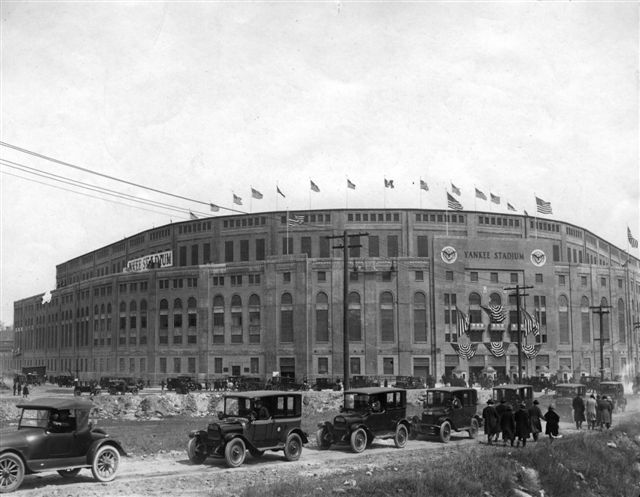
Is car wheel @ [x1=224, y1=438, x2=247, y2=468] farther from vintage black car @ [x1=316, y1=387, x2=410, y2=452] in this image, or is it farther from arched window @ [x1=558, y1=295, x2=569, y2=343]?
arched window @ [x1=558, y1=295, x2=569, y2=343]

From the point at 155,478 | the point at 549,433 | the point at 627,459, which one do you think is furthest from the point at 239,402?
the point at 627,459

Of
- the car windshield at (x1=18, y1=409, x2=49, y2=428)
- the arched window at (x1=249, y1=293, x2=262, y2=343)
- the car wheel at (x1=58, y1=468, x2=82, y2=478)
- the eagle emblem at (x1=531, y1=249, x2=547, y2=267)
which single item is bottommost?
the car wheel at (x1=58, y1=468, x2=82, y2=478)

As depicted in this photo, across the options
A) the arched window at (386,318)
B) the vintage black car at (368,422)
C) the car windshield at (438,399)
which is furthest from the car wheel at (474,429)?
the arched window at (386,318)

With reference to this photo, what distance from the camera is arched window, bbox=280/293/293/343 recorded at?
78750mm

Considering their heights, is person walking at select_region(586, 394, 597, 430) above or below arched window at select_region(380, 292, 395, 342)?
below

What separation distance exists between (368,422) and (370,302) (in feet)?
176

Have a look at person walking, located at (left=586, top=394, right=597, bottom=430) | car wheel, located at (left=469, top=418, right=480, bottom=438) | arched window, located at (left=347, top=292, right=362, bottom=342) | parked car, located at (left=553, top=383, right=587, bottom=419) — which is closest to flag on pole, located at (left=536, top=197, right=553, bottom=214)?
arched window, located at (left=347, top=292, right=362, bottom=342)

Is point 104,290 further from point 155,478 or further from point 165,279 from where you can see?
point 155,478

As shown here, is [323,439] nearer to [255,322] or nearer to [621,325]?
[255,322]

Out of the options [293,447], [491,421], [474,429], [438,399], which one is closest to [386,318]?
[474,429]

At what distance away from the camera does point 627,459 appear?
26953mm

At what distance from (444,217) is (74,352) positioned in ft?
186

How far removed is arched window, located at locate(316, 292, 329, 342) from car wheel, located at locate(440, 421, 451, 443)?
51216 mm

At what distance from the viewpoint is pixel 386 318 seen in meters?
77.8
